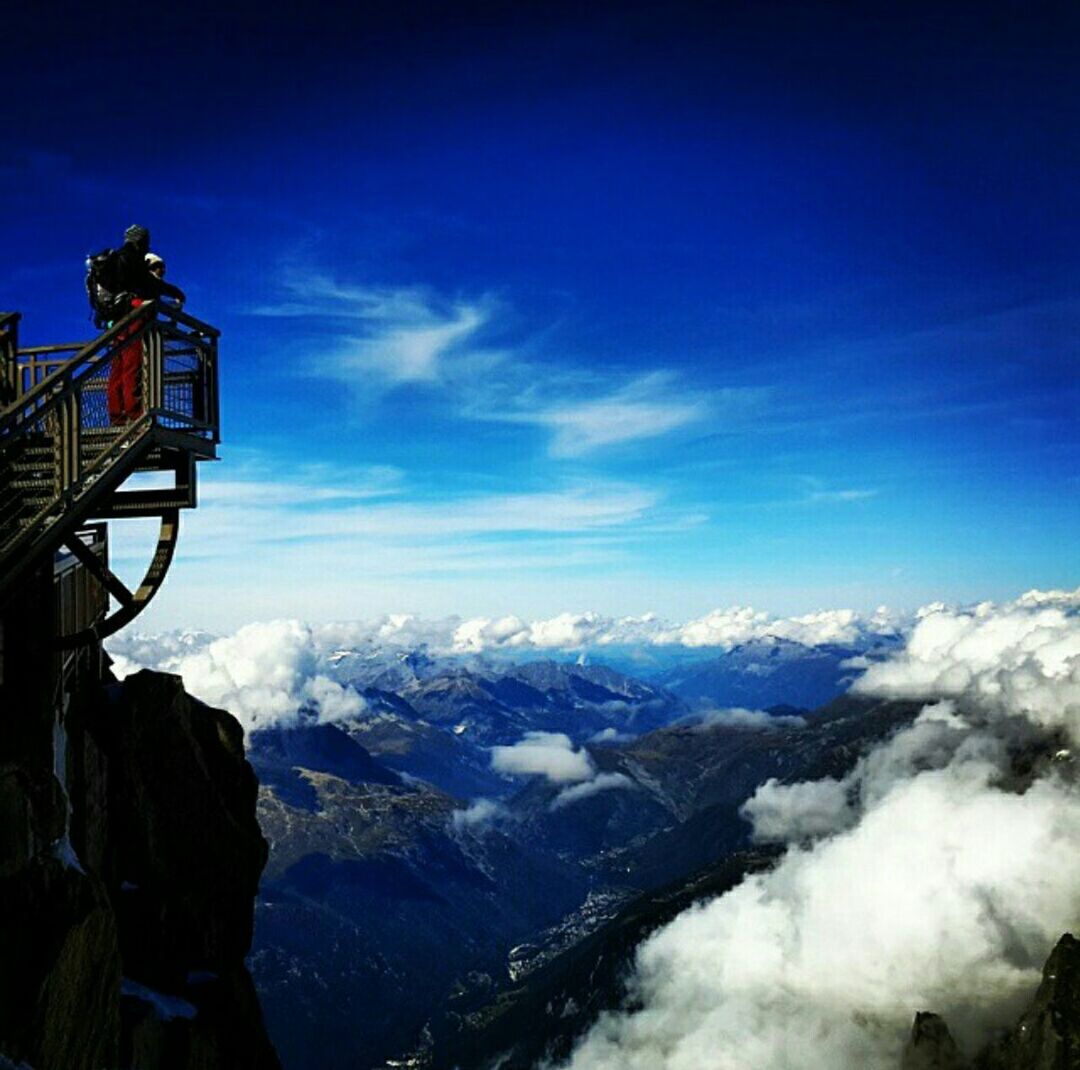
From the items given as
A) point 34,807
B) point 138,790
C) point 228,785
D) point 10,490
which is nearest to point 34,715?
point 34,807

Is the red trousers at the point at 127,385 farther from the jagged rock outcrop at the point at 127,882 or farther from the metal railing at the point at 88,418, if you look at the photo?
the jagged rock outcrop at the point at 127,882

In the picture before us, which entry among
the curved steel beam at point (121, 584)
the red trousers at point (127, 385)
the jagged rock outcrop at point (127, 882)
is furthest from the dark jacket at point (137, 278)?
the jagged rock outcrop at point (127, 882)

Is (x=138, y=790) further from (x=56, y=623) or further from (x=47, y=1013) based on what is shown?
(x=47, y=1013)

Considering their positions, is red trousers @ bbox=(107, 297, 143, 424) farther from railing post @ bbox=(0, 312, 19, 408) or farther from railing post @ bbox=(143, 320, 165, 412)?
railing post @ bbox=(0, 312, 19, 408)

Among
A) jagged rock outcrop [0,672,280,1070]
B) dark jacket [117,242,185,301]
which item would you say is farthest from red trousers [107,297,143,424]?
jagged rock outcrop [0,672,280,1070]

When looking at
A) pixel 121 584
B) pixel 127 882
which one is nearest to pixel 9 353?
pixel 121 584

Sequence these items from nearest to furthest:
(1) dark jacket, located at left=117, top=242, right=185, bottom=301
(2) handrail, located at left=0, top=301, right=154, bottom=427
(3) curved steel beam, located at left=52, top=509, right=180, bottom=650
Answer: (2) handrail, located at left=0, top=301, right=154, bottom=427 → (3) curved steel beam, located at left=52, top=509, right=180, bottom=650 → (1) dark jacket, located at left=117, top=242, right=185, bottom=301

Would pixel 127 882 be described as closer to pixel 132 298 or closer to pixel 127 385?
pixel 127 385
